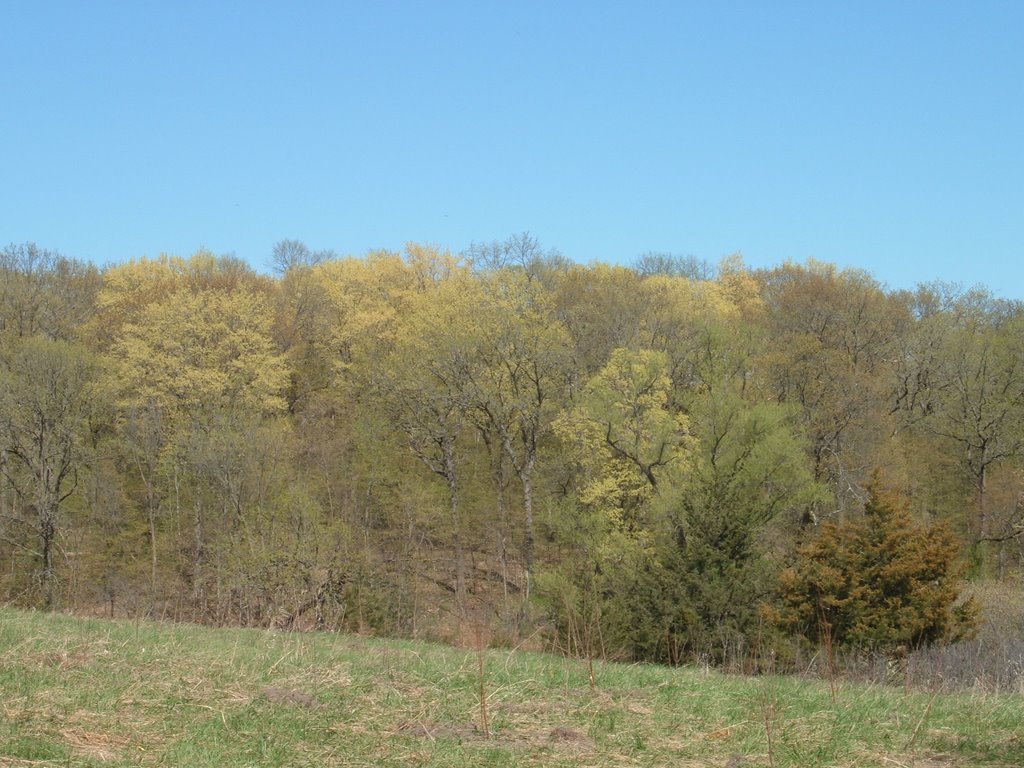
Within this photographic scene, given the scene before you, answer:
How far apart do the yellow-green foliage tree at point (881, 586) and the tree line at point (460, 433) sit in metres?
3.09

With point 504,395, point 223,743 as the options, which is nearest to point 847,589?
point 223,743

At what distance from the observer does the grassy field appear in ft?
19.8

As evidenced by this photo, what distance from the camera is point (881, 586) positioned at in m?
20.4

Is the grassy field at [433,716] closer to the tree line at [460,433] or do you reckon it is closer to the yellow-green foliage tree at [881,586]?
the yellow-green foliage tree at [881,586]

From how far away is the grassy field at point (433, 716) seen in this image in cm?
603

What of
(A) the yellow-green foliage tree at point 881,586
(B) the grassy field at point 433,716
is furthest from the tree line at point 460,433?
(B) the grassy field at point 433,716

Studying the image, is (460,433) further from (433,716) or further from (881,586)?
(433,716)

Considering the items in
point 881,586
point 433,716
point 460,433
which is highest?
point 460,433

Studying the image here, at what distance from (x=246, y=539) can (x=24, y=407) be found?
8.86 m

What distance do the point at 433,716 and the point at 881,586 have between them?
15.7 m

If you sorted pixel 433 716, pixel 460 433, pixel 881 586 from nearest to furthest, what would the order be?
pixel 433 716
pixel 881 586
pixel 460 433

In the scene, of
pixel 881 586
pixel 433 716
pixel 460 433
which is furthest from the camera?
pixel 460 433

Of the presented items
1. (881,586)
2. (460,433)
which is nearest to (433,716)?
(881,586)

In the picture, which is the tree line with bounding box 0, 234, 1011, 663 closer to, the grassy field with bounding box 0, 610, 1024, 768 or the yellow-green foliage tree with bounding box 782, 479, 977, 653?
the yellow-green foliage tree with bounding box 782, 479, 977, 653
